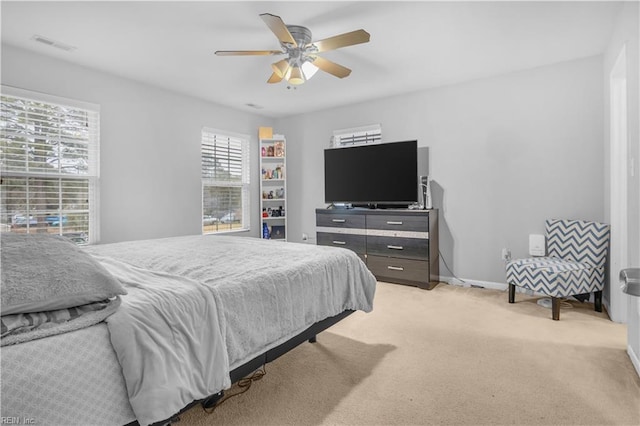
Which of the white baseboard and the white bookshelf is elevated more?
the white bookshelf

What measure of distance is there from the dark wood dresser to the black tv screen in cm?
26

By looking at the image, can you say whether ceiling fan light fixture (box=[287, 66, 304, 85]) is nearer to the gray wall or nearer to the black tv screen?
the black tv screen

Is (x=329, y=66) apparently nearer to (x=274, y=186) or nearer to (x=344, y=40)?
(x=344, y=40)

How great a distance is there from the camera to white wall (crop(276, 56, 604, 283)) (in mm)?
3541

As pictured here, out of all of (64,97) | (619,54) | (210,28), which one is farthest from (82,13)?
(619,54)

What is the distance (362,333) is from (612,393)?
1.52 m

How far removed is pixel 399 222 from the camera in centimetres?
420

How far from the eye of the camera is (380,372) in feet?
6.89

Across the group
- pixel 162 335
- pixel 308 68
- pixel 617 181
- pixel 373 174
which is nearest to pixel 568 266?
pixel 617 181

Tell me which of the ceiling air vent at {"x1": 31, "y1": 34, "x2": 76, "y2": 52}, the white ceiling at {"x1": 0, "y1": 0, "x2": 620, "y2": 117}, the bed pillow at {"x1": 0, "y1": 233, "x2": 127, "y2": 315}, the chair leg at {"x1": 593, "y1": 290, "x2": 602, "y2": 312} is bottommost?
the chair leg at {"x1": 593, "y1": 290, "x2": 602, "y2": 312}

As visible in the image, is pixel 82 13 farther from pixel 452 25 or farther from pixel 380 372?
pixel 380 372

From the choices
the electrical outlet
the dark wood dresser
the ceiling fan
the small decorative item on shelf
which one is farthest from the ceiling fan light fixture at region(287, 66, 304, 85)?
the electrical outlet

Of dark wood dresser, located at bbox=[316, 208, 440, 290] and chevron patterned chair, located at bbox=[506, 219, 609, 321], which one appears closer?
chevron patterned chair, located at bbox=[506, 219, 609, 321]

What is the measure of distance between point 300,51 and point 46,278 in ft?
8.14
